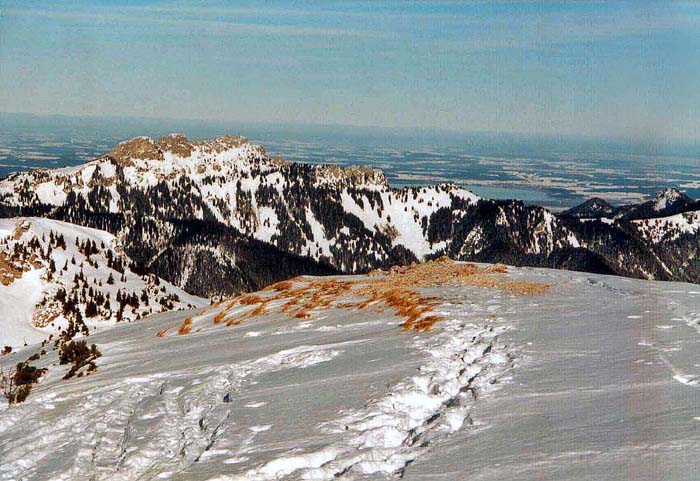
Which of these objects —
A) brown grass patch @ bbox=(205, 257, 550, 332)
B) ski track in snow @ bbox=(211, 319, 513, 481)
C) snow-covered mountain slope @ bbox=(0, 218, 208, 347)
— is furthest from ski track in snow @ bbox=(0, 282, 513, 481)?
snow-covered mountain slope @ bbox=(0, 218, 208, 347)

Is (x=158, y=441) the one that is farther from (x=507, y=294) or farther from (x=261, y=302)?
(x=261, y=302)

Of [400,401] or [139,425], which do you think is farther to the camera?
[139,425]

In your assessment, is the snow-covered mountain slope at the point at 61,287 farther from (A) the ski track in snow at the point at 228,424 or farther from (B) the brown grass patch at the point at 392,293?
(A) the ski track in snow at the point at 228,424

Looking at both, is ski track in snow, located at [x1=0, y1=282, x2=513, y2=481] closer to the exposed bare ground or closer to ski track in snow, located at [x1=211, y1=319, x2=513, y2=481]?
ski track in snow, located at [x1=211, y1=319, x2=513, y2=481]

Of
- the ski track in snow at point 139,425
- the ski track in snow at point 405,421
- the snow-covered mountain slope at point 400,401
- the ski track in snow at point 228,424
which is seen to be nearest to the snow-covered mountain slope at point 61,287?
the snow-covered mountain slope at point 400,401

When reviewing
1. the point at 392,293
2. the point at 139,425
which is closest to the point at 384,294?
the point at 392,293

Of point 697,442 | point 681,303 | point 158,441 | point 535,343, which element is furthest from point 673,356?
point 158,441

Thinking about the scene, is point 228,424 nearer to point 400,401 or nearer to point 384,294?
point 400,401
